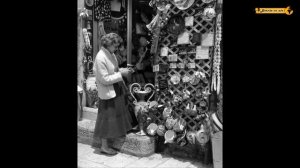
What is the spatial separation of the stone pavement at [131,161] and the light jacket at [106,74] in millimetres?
895

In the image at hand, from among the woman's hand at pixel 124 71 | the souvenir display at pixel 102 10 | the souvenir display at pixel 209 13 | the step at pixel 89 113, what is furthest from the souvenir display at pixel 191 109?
the souvenir display at pixel 102 10

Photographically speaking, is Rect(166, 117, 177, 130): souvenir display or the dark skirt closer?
Rect(166, 117, 177, 130): souvenir display

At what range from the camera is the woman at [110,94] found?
3818mm

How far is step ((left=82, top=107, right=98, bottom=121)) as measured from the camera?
197 inches

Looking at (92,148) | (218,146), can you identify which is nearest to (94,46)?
(92,148)

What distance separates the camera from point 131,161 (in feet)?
12.7

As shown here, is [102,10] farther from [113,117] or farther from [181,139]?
[181,139]

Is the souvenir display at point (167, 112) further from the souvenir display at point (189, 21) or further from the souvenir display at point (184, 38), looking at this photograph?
the souvenir display at point (189, 21)

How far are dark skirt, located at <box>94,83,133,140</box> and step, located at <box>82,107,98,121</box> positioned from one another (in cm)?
94

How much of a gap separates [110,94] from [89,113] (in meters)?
1.36

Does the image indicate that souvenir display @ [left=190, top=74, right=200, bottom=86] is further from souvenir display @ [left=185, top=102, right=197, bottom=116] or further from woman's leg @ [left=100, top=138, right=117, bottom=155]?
woman's leg @ [left=100, top=138, right=117, bottom=155]

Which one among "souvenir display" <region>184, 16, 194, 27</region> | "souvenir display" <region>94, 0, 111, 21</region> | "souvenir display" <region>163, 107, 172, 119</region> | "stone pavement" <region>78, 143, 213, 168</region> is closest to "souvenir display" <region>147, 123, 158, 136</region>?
"souvenir display" <region>163, 107, 172, 119</region>

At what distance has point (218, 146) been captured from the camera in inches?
125

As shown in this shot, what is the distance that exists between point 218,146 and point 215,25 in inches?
59.6
